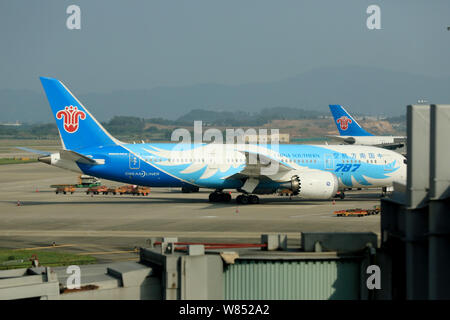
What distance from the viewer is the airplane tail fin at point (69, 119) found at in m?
50.8

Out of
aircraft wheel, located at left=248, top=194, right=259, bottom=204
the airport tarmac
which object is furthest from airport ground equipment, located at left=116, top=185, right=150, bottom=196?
aircraft wheel, located at left=248, top=194, right=259, bottom=204

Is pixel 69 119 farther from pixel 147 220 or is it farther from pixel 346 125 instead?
pixel 346 125

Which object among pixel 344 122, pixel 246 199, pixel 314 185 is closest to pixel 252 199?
pixel 246 199

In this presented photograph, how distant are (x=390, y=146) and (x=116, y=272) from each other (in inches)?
3192

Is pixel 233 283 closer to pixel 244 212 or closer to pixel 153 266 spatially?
pixel 153 266

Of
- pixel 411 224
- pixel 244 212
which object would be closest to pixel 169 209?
pixel 244 212

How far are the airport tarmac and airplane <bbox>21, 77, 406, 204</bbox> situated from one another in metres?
2.09

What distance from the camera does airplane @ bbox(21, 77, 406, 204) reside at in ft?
163

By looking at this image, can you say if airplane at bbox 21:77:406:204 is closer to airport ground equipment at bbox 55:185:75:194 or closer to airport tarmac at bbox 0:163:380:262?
airport tarmac at bbox 0:163:380:262

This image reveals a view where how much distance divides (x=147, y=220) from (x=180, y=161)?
956cm

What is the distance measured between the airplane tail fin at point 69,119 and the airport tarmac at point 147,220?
5419mm

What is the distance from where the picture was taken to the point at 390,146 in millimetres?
89188

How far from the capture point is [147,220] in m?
42.3
